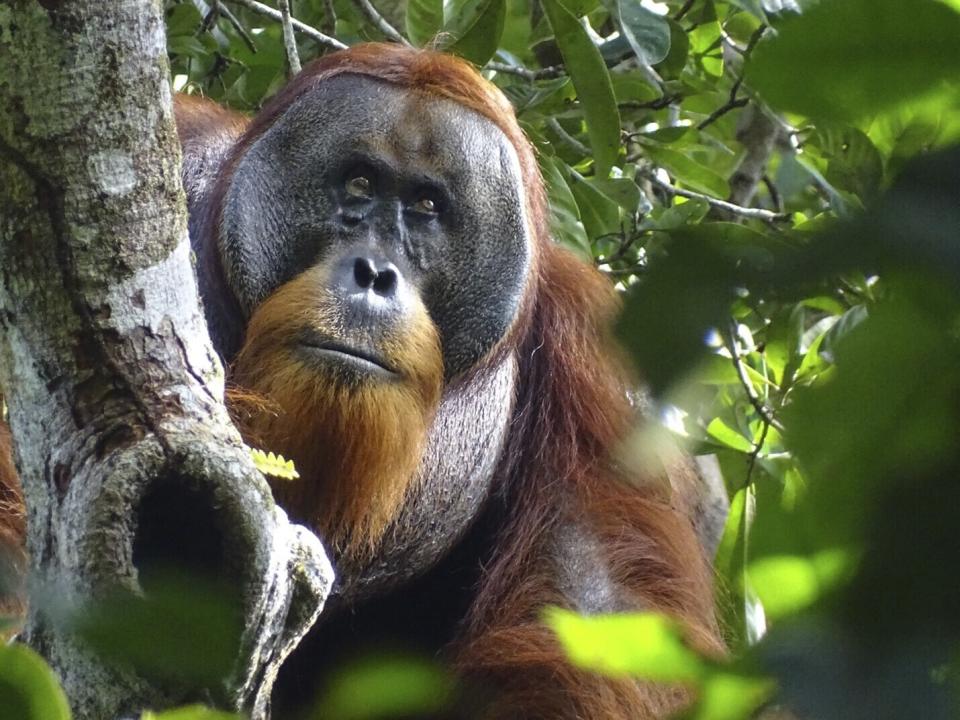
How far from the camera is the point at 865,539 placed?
0.45 meters

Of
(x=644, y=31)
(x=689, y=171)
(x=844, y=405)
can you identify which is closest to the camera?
(x=844, y=405)

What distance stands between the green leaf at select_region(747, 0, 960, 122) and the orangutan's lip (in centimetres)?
203

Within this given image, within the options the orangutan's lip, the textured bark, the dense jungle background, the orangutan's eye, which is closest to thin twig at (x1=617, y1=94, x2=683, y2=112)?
the orangutan's eye

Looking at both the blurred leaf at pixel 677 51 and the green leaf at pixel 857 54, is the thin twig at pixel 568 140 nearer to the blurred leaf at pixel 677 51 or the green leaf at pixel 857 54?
the blurred leaf at pixel 677 51

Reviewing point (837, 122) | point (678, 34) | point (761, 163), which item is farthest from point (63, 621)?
point (761, 163)

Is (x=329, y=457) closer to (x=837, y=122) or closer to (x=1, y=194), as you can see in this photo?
(x=1, y=194)

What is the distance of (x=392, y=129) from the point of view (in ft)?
9.37

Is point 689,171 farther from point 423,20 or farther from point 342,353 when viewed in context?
point 342,353

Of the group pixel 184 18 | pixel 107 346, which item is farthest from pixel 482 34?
pixel 107 346

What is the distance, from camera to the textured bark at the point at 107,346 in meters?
1.44

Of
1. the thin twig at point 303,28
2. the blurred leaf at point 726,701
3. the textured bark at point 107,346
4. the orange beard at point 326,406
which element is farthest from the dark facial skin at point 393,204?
the blurred leaf at point 726,701

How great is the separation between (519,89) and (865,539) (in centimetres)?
317

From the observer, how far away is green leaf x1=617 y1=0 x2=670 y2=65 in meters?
2.93

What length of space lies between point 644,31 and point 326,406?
1193mm
